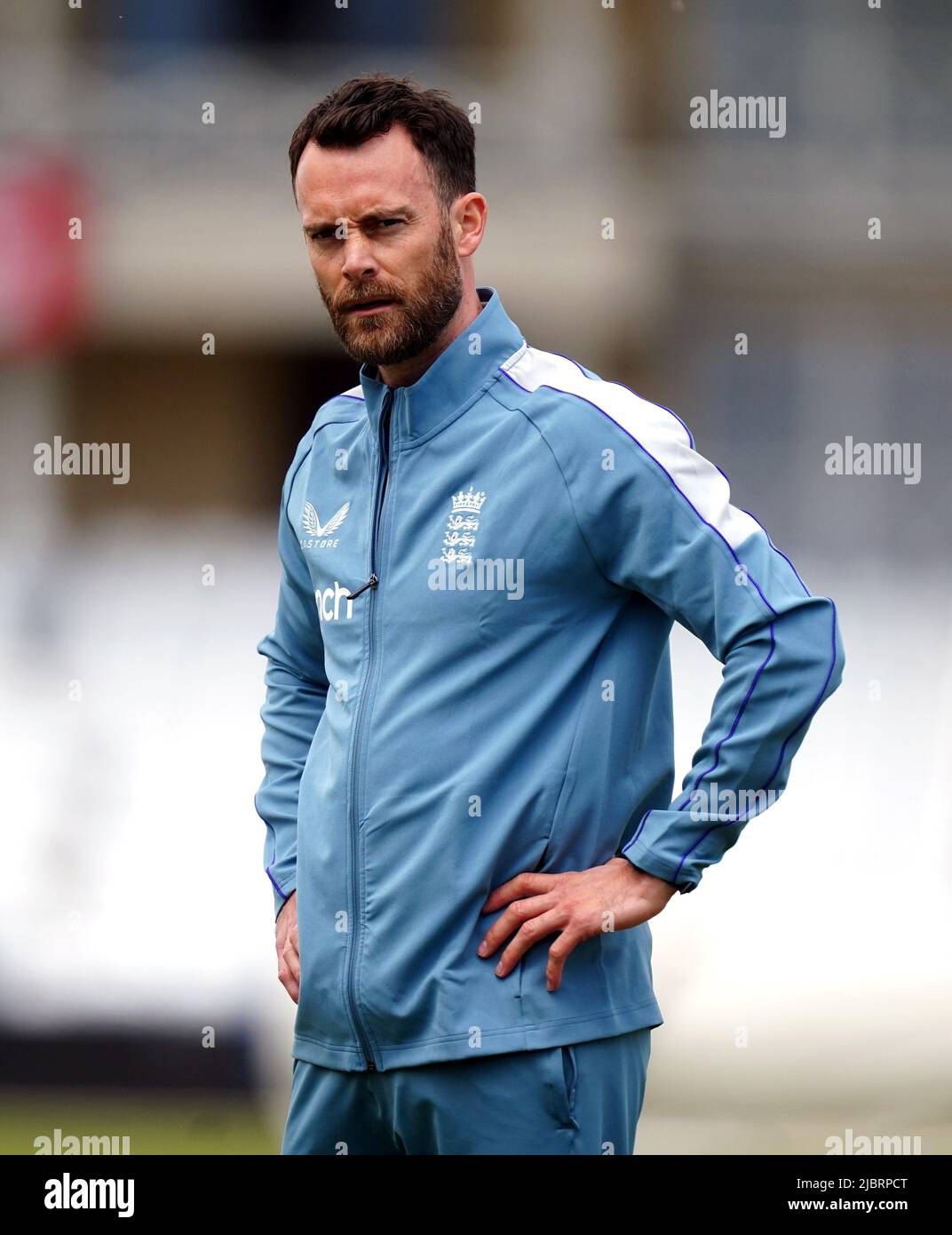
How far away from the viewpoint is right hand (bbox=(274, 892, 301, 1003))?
132 centimetres

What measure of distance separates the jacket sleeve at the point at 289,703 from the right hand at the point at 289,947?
14 millimetres

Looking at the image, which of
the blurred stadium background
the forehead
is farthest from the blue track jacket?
the blurred stadium background

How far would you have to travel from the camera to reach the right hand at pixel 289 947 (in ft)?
4.33

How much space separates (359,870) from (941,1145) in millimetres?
1888

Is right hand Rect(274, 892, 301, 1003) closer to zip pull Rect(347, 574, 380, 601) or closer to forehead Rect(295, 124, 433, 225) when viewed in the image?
zip pull Rect(347, 574, 380, 601)

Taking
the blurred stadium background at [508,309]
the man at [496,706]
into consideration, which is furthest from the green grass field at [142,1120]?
the man at [496,706]

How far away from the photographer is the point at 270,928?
3016 mm

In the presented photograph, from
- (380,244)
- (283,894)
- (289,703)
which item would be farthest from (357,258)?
(283,894)

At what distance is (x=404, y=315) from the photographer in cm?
123

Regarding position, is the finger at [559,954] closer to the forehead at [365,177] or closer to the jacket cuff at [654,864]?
the jacket cuff at [654,864]

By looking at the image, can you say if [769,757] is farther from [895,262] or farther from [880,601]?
[895,262]

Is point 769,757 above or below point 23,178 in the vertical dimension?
below
